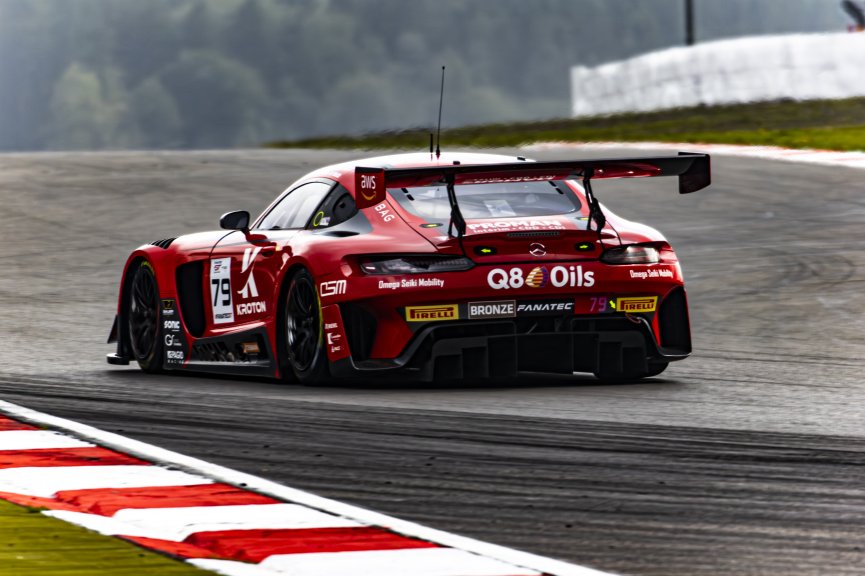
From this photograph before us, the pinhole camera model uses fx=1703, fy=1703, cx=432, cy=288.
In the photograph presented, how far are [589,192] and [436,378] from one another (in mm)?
1334

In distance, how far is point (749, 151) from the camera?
2581 centimetres

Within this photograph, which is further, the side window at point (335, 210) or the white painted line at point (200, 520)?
the side window at point (335, 210)

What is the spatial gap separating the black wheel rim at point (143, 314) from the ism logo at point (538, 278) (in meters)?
2.80

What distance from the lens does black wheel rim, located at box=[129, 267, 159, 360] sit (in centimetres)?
1023

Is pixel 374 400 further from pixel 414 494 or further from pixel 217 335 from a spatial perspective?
pixel 414 494

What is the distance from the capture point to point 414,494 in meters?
5.54

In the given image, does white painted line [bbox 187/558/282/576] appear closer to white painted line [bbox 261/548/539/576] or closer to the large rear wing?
white painted line [bbox 261/548/539/576]

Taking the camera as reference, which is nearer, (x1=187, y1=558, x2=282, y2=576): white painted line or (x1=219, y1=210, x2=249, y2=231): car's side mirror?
(x1=187, y1=558, x2=282, y2=576): white painted line

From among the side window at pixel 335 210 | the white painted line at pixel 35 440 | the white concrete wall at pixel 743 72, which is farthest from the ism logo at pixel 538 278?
the white concrete wall at pixel 743 72

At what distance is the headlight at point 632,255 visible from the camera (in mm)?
8508

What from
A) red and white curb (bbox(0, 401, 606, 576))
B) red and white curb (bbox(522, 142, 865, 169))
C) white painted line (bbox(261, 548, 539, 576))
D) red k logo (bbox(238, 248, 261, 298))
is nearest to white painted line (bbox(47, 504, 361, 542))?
red and white curb (bbox(0, 401, 606, 576))

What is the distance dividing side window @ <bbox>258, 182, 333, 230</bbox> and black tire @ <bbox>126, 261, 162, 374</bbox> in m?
0.94

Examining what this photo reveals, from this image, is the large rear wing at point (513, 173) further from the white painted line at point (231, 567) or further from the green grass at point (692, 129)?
the green grass at point (692, 129)

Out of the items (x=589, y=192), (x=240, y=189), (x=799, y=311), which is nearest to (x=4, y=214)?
(x=240, y=189)
